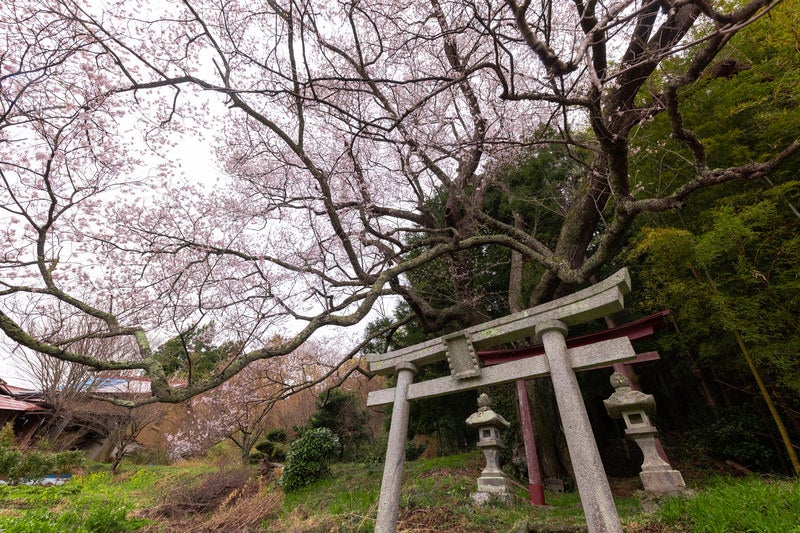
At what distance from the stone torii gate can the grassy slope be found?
4.12 ft

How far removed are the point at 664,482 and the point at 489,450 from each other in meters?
2.43

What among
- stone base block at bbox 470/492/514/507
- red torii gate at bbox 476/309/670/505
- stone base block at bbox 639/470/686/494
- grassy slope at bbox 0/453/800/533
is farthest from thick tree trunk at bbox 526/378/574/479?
stone base block at bbox 639/470/686/494

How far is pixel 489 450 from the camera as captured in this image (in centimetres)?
588

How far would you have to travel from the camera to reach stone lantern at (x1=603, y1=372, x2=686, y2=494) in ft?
14.8

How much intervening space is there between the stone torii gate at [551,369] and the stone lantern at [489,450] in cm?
275

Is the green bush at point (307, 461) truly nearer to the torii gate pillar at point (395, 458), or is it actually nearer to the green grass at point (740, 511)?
the torii gate pillar at point (395, 458)

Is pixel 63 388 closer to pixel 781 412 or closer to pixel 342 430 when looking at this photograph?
pixel 342 430

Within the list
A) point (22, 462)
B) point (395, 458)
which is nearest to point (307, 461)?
point (395, 458)

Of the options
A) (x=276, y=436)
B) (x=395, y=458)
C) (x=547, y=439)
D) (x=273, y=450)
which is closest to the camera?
(x=395, y=458)

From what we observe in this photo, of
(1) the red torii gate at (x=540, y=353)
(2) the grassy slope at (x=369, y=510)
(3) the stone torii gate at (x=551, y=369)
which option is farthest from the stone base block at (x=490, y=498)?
(3) the stone torii gate at (x=551, y=369)

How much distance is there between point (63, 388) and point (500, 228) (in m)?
14.6

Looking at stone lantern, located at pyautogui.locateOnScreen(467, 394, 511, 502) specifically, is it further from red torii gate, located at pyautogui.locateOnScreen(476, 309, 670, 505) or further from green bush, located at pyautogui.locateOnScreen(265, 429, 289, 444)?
green bush, located at pyautogui.locateOnScreen(265, 429, 289, 444)

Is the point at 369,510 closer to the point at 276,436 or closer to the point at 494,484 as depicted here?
the point at 494,484

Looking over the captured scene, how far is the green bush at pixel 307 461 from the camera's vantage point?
8211 mm
